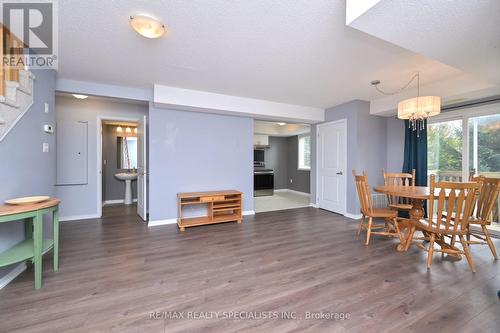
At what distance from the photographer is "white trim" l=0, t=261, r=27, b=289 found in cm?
184

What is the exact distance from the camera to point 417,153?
405cm

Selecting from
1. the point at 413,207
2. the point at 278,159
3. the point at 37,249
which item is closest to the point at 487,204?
the point at 413,207

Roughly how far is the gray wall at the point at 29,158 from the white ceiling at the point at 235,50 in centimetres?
49

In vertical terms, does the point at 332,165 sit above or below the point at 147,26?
below

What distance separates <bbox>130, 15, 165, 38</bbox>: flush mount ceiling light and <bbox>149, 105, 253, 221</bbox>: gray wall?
190cm

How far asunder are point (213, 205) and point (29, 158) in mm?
2434

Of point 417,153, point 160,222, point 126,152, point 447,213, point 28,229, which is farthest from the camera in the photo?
point 126,152

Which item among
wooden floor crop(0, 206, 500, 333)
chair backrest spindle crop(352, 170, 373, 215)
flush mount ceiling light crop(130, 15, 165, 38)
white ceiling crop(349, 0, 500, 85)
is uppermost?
flush mount ceiling light crop(130, 15, 165, 38)

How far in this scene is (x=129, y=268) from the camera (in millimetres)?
2174

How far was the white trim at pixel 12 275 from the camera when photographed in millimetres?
1844

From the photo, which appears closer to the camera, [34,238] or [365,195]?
[34,238]

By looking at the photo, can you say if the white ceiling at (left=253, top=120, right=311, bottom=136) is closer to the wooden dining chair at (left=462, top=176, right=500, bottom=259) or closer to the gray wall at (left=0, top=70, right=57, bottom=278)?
the wooden dining chair at (left=462, top=176, right=500, bottom=259)

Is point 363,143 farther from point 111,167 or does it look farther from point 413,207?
point 111,167

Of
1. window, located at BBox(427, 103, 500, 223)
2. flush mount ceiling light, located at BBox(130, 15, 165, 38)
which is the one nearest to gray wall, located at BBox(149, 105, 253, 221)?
flush mount ceiling light, located at BBox(130, 15, 165, 38)
